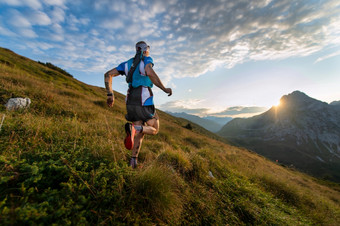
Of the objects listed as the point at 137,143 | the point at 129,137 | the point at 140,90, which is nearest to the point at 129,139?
the point at 129,137

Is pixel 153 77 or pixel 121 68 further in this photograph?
pixel 121 68

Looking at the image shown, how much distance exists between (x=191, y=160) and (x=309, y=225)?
3406 mm

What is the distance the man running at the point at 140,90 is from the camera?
325cm

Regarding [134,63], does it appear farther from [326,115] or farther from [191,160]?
[326,115]

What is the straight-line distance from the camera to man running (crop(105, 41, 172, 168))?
3.25m

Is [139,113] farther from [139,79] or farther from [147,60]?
[147,60]

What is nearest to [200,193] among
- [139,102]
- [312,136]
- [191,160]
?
[191,160]

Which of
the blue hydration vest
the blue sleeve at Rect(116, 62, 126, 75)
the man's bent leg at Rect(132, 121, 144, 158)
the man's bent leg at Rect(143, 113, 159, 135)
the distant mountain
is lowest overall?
the distant mountain

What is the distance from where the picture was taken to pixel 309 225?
11.6ft

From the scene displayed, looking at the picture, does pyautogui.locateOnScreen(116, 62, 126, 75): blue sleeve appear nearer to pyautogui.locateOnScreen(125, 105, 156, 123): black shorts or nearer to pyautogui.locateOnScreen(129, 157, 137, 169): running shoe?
pyautogui.locateOnScreen(125, 105, 156, 123): black shorts

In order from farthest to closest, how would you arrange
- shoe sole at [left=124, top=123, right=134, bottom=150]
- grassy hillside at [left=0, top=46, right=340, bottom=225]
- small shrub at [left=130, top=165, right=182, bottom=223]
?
shoe sole at [left=124, top=123, right=134, bottom=150]
small shrub at [left=130, top=165, right=182, bottom=223]
grassy hillside at [left=0, top=46, right=340, bottom=225]

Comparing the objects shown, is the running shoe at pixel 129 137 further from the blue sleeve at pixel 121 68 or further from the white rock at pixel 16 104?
the white rock at pixel 16 104

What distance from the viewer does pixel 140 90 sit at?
3.33m

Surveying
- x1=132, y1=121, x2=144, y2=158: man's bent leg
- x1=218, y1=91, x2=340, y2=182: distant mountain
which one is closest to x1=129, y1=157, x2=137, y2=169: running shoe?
x1=132, y1=121, x2=144, y2=158: man's bent leg
